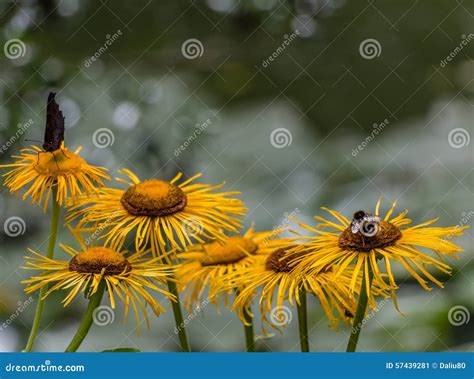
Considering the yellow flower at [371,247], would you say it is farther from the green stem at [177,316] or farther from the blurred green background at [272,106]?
the blurred green background at [272,106]

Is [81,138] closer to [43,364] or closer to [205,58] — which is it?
[205,58]

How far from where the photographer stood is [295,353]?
43.3 inches

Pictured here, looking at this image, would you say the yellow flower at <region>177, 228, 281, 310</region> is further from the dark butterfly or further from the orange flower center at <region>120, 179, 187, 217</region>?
the dark butterfly

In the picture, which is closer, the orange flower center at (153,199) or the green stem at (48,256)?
the green stem at (48,256)

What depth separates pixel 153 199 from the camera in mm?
1060

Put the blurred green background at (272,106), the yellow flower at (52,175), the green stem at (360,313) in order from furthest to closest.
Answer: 1. the blurred green background at (272,106)
2. the yellow flower at (52,175)
3. the green stem at (360,313)

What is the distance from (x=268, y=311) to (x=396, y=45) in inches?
40.5

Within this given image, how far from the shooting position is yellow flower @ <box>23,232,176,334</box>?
936 millimetres

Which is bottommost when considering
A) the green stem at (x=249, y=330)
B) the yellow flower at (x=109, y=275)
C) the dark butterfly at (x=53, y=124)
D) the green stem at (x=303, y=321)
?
the yellow flower at (x=109, y=275)

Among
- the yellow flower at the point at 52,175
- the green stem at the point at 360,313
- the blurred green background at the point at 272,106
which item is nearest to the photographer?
the green stem at the point at 360,313

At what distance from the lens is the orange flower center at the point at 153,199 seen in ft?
3.48

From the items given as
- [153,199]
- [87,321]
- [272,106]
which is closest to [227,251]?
[153,199]

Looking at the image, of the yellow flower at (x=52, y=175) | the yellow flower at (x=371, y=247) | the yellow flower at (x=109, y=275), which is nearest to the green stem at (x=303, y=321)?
the yellow flower at (x=371, y=247)

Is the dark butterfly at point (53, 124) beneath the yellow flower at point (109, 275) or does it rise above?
above
